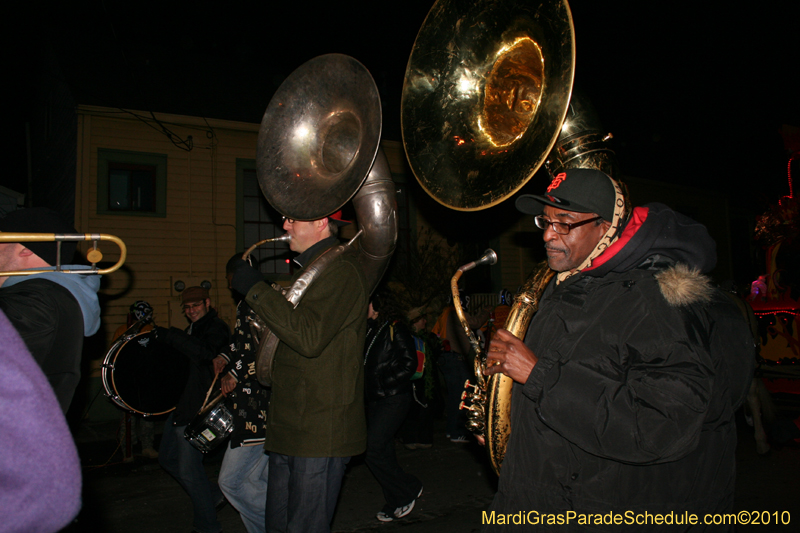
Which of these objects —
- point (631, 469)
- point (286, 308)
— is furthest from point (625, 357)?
point (286, 308)

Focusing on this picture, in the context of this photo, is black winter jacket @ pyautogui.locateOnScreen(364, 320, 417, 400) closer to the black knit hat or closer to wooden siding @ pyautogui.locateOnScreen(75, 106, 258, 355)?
the black knit hat

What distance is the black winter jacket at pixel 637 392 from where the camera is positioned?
5.02ft

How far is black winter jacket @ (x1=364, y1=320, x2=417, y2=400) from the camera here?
185 inches

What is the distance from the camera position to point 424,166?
9.64 ft

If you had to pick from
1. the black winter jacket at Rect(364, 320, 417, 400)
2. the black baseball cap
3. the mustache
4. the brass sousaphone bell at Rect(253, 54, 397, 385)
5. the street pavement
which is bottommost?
the street pavement

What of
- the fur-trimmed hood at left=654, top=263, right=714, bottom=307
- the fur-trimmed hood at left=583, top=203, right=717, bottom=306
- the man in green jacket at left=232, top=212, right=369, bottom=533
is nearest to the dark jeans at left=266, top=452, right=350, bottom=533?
the man in green jacket at left=232, top=212, right=369, bottom=533

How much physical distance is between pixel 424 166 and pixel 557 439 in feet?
5.72

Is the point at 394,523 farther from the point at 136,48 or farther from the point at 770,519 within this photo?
the point at 136,48

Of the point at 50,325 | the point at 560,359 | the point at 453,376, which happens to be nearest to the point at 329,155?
the point at 50,325

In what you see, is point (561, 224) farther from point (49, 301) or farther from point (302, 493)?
point (49, 301)

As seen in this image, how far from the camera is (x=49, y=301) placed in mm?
1821

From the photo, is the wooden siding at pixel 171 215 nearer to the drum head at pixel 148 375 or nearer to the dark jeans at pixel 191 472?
the drum head at pixel 148 375

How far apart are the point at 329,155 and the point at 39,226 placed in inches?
66.7

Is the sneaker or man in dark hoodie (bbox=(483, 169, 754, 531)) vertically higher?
man in dark hoodie (bbox=(483, 169, 754, 531))
